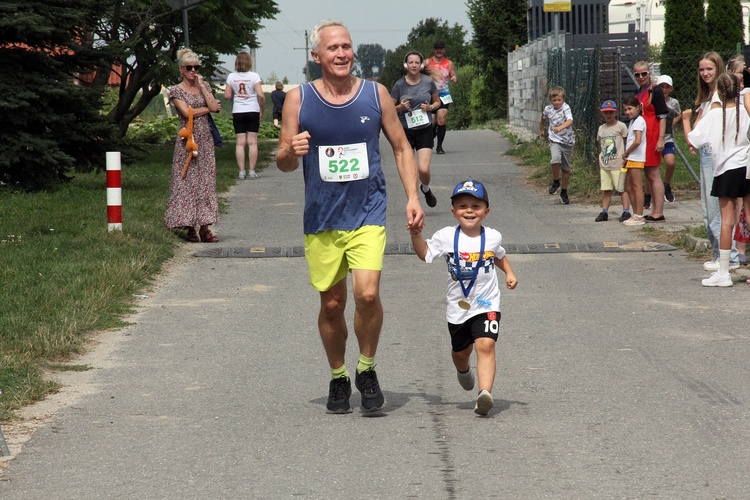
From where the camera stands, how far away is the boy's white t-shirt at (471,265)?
20.1ft

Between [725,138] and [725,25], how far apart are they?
1051 inches

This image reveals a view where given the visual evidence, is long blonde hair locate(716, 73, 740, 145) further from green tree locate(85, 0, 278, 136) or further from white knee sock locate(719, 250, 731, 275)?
green tree locate(85, 0, 278, 136)

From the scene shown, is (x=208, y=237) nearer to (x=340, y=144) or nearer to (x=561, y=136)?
(x=561, y=136)

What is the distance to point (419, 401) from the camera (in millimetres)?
6332

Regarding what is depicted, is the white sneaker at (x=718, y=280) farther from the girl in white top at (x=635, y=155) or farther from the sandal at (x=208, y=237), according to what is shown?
the sandal at (x=208, y=237)

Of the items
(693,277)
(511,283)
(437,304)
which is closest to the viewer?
(511,283)

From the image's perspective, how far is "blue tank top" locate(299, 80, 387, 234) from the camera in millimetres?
5996

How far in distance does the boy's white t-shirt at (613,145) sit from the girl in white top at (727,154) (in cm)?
410

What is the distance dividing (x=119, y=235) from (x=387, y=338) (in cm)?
474

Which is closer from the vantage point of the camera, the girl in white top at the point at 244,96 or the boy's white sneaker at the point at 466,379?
the boy's white sneaker at the point at 466,379

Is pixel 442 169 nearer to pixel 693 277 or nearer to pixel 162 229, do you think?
pixel 162 229

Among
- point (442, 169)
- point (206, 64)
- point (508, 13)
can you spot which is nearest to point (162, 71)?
point (206, 64)

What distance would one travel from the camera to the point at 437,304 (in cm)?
930

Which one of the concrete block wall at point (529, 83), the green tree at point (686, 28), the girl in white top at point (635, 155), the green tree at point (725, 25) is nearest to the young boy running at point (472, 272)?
the girl in white top at point (635, 155)
